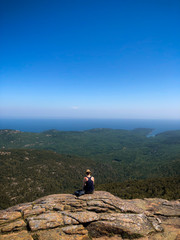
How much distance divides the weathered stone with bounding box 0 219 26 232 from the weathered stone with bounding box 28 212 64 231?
22.8 inches

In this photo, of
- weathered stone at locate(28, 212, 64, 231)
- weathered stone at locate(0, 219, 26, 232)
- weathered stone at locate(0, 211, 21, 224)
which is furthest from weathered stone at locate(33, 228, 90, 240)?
weathered stone at locate(0, 211, 21, 224)

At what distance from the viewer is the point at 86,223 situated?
33.9 feet

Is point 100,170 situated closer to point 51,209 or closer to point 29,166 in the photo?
point 29,166

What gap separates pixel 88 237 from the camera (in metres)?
9.45

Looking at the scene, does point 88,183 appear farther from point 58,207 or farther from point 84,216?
point 58,207

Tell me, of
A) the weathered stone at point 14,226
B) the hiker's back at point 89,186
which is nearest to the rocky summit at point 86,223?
the weathered stone at point 14,226

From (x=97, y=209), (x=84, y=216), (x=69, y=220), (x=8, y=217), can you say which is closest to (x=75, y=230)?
(x=69, y=220)

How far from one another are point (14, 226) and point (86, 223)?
5.84 meters

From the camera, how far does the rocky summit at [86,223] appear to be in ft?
30.3

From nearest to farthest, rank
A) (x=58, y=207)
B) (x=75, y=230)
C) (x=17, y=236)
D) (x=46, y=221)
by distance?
(x=17, y=236)
(x=75, y=230)
(x=46, y=221)
(x=58, y=207)

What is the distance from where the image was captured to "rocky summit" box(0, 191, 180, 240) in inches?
364

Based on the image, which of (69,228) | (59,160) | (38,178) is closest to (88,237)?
(69,228)

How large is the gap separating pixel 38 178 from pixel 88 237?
11770 centimetres

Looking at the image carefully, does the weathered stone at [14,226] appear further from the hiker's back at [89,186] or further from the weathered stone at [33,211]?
the hiker's back at [89,186]
